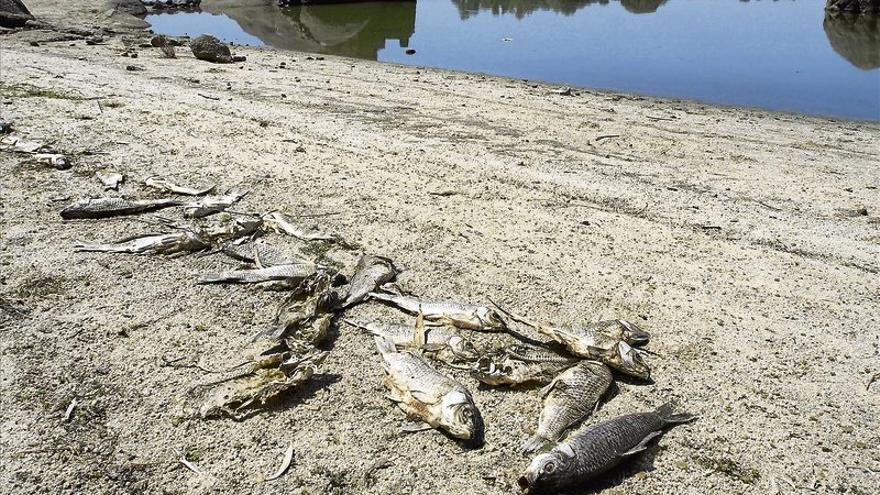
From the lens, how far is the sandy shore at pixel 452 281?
375 centimetres

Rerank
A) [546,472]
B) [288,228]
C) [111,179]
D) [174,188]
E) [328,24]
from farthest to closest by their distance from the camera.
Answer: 1. [328,24]
2. [111,179]
3. [174,188]
4. [288,228]
5. [546,472]

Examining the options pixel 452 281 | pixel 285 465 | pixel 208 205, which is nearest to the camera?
pixel 285 465

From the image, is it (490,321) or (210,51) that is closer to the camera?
(490,321)

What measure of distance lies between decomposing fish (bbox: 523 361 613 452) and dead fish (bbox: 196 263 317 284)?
209cm

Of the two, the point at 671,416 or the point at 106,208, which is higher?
the point at 106,208

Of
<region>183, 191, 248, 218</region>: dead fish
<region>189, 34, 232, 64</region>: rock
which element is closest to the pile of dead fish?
<region>183, 191, 248, 218</region>: dead fish

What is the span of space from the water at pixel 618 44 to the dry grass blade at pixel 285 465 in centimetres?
1339

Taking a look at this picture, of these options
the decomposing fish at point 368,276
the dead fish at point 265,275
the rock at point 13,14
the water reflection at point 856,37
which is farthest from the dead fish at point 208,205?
the water reflection at point 856,37

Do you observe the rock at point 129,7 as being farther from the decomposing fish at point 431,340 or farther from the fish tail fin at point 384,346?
the fish tail fin at point 384,346

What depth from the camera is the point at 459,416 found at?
377cm

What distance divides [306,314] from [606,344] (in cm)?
197

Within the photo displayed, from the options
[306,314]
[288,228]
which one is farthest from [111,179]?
[306,314]

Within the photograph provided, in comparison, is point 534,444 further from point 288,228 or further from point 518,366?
point 288,228

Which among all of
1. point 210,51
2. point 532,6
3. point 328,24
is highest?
point 532,6
